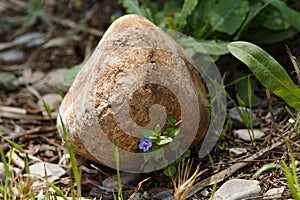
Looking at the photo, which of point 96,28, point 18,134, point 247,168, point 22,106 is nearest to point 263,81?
point 247,168

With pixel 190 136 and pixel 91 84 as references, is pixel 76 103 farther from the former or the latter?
pixel 190 136

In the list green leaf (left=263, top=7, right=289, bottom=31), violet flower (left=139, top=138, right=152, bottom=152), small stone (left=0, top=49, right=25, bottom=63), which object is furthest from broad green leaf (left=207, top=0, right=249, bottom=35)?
small stone (left=0, top=49, right=25, bottom=63)

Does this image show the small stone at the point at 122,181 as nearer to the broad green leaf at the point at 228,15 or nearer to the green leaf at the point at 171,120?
the green leaf at the point at 171,120

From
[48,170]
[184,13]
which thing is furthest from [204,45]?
[48,170]

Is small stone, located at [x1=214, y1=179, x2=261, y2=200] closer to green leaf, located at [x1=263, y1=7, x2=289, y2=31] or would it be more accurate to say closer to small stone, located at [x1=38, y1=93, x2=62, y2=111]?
green leaf, located at [x1=263, y1=7, x2=289, y2=31]

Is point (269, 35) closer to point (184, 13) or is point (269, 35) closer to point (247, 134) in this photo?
point (184, 13)
